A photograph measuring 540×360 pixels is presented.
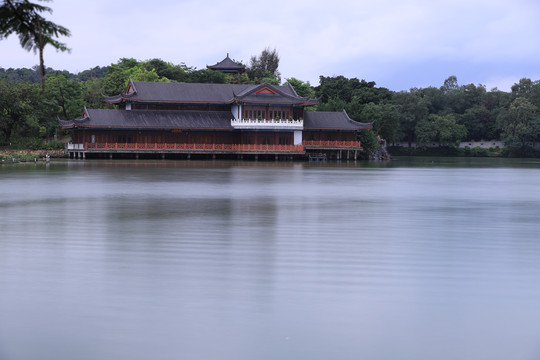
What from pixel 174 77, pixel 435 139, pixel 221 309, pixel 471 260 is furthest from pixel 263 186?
pixel 435 139

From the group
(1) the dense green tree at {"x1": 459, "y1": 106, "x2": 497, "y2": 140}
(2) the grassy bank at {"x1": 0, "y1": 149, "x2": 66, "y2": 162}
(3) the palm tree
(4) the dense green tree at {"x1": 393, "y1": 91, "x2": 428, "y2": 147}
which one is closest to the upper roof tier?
(2) the grassy bank at {"x1": 0, "y1": 149, "x2": 66, "y2": 162}

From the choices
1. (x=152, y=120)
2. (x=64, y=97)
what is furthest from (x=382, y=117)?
(x=64, y=97)

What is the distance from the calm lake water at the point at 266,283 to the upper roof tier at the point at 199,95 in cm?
4198

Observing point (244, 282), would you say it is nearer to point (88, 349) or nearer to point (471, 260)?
point (88, 349)

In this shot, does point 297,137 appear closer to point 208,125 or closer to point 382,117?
point 208,125

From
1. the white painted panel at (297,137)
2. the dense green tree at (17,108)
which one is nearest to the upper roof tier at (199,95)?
the white painted panel at (297,137)

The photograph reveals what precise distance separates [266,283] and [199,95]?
53518 millimetres

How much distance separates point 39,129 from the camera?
62.0 meters

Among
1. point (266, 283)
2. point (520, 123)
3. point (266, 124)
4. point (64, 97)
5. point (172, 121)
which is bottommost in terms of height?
point (266, 283)

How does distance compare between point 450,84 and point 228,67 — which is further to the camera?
point 450,84

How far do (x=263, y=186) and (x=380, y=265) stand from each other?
16.0m

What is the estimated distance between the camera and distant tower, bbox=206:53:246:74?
249ft

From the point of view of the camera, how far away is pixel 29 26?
16.6 ft

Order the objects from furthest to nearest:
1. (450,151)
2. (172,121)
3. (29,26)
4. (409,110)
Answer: (450,151), (409,110), (172,121), (29,26)
